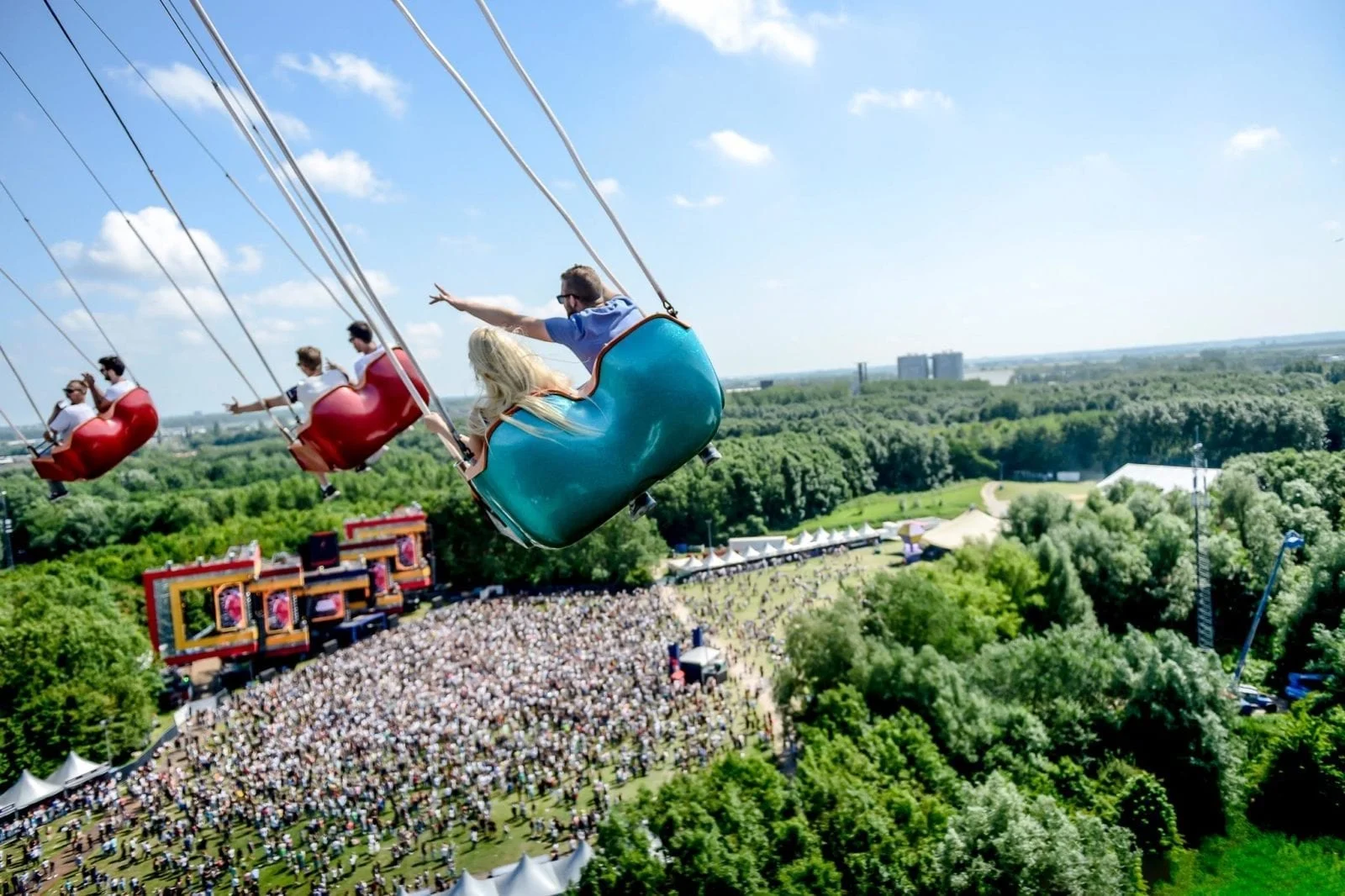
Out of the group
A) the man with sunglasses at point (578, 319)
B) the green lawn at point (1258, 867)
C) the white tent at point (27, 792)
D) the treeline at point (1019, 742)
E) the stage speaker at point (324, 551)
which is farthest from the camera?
the stage speaker at point (324, 551)

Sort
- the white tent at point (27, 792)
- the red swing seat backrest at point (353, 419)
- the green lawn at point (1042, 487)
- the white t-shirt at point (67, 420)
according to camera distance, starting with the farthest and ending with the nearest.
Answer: the green lawn at point (1042, 487), the white tent at point (27, 792), the white t-shirt at point (67, 420), the red swing seat backrest at point (353, 419)

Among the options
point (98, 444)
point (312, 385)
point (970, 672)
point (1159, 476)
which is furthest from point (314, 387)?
point (1159, 476)

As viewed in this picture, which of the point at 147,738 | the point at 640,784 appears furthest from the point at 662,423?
the point at 147,738

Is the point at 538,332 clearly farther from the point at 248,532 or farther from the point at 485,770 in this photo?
the point at 248,532

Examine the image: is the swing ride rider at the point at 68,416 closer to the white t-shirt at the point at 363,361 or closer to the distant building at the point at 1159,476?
the white t-shirt at the point at 363,361

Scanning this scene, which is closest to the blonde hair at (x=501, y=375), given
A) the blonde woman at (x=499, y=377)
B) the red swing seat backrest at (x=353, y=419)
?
the blonde woman at (x=499, y=377)

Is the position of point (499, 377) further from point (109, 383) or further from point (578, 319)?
point (109, 383)
